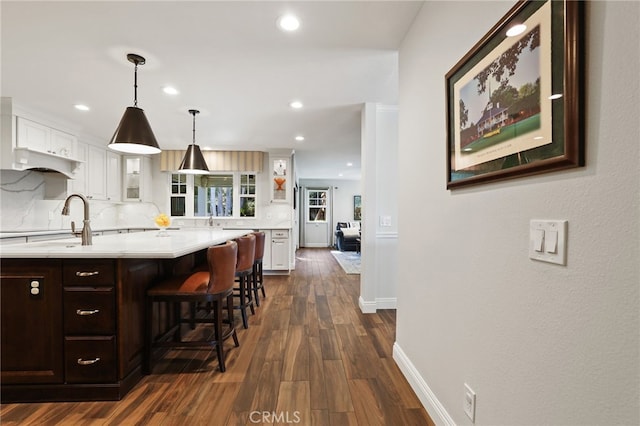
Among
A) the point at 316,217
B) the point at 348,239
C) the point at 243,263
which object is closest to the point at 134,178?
the point at 243,263

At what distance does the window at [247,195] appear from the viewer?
586 centimetres

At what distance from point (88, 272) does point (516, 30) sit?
96.8 inches

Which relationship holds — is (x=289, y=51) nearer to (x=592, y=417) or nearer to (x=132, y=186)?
(x=592, y=417)

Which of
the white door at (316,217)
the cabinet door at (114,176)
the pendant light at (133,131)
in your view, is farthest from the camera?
the white door at (316,217)

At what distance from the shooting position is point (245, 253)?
288 cm

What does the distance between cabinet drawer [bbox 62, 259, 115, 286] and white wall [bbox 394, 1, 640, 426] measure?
1.97 m

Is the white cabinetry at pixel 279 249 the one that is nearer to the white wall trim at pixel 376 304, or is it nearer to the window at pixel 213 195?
the window at pixel 213 195

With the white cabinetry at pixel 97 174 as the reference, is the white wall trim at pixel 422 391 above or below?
below

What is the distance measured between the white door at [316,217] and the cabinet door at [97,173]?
599 cm

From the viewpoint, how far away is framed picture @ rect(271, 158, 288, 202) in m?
5.70

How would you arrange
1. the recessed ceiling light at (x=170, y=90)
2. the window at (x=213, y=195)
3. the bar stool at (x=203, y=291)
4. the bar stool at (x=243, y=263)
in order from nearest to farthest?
the bar stool at (x=203, y=291) < the bar stool at (x=243, y=263) < the recessed ceiling light at (x=170, y=90) < the window at (x=213, y=195)

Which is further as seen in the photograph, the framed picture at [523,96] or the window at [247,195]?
the window at [247,195]

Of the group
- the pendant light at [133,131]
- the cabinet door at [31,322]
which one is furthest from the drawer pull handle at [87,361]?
the pendant light at [133,131]

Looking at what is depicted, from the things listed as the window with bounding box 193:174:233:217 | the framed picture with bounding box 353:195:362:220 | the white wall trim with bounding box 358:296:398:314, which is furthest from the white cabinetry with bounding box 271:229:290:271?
the framed picture with bounding box 353:195:362:220
